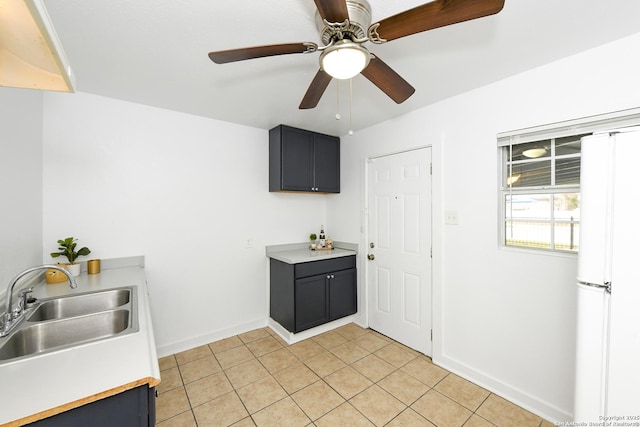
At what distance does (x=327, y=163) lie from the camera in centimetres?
329

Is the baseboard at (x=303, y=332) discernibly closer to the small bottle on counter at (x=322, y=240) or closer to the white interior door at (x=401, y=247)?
the white interior door at (x=401, y=247)

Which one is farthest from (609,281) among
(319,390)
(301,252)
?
(301,252)

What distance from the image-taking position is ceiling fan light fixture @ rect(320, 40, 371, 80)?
42.8 inches

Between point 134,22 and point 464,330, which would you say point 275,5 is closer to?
point 134,22

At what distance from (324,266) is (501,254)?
1646mm

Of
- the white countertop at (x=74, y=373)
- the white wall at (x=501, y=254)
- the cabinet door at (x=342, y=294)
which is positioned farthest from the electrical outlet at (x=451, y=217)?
the white countertop at (x=74, y=373)

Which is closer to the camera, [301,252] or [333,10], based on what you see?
[333,10]

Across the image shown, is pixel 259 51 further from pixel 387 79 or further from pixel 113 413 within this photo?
pixel 113 413

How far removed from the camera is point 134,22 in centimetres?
136

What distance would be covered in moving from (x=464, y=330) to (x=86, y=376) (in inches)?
94.8

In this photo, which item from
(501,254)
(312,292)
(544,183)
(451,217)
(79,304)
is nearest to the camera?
(79,304)

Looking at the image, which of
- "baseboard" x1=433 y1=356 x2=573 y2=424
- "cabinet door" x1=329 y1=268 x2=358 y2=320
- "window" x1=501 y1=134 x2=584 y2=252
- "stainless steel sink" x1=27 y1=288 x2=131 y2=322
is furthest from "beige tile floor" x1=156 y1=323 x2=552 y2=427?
"window" x1=501 y1=134 x2=584 y2=252

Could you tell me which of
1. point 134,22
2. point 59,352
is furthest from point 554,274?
point 134,22

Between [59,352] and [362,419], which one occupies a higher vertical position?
[59,352]
